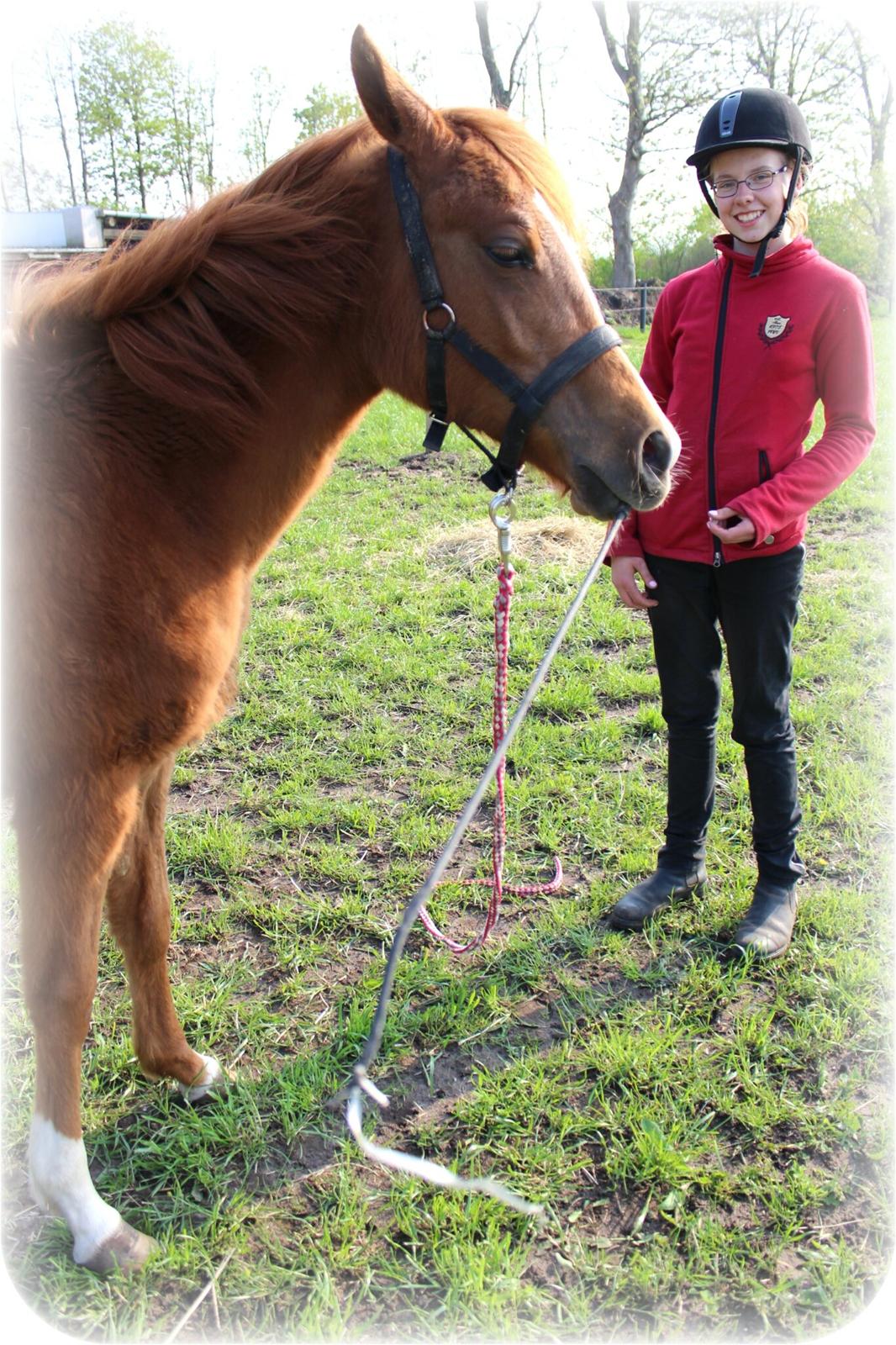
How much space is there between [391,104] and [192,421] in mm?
852

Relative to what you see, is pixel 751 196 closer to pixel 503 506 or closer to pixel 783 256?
pixel 783 256

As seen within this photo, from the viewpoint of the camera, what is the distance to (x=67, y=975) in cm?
195

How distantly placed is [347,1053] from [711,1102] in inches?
40.3

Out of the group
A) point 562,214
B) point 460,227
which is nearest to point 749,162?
point 562,214

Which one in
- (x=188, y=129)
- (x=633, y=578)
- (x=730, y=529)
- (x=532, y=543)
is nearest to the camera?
(x=730, y=529)

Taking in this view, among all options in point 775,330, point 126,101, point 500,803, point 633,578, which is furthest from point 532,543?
point 126,101

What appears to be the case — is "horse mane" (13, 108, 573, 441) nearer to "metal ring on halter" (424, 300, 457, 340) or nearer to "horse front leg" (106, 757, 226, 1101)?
"metal ring on halter" (424, 300, 457, 340)

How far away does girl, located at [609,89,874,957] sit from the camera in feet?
8.06

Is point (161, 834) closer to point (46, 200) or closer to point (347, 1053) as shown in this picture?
point (347, 1053)

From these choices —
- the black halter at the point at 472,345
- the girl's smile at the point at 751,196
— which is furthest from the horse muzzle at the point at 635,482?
the girl's smile at the point at 751,196

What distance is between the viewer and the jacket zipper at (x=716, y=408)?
2631 millimetres

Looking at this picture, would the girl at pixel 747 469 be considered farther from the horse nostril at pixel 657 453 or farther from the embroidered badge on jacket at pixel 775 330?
the horse nostril at pixel 657 453

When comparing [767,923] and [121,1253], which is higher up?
[767,923]

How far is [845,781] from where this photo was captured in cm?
364
